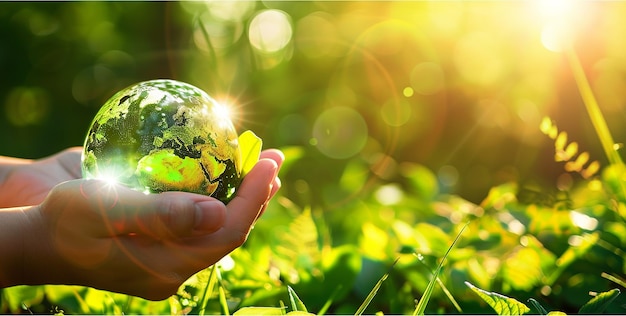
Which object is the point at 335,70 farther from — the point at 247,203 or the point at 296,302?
the point at 296,302

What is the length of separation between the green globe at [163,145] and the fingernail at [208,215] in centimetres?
22

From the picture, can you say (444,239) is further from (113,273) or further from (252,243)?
(113,273)

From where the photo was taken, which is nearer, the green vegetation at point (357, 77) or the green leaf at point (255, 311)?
the green leaf at point (255, 311)

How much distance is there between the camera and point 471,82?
5.69 m

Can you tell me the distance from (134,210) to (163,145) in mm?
228

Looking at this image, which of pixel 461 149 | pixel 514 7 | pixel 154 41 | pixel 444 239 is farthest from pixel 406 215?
pixel 154 41

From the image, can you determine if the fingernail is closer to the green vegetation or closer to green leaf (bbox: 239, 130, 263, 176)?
green leaf (bbox: 239, 130, 263, 176)

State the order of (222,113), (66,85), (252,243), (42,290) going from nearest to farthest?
1. (222,113)
2. (42,290)
3. (252,243)
4. (66,85)

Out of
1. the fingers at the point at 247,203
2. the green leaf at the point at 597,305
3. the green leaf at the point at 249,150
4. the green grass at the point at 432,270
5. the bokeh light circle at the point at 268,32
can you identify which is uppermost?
the bokeh light circle at the point at 268,32

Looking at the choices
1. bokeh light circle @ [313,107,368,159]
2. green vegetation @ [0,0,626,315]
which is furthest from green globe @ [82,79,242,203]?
bokeh light circle @ [313,107,368,159]

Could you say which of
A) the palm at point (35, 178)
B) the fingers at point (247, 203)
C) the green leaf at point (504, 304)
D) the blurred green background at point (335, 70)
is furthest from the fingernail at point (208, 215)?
the blurred green background at point (335, 70)

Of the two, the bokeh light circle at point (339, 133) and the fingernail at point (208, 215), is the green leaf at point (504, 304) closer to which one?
the fingernail at point (208, 215)

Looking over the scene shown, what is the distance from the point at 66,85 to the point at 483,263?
4.77 metres

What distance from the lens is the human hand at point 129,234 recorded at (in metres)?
1.34
